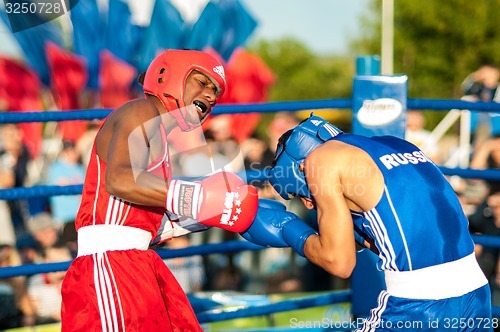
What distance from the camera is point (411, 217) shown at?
8.54ft

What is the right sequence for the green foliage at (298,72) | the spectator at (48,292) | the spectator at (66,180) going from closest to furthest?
1. the spectator at (48,292)
2. the spectator at (66,180)
3. the green foliage at (298,72)

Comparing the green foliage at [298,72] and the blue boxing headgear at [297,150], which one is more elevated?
the green foliage at [298,72]

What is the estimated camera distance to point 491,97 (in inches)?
257

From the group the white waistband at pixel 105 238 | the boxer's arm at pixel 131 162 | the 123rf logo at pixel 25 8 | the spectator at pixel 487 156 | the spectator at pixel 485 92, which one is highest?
the 123rf logo at pixel 25 8

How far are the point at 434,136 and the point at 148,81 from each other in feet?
19.9

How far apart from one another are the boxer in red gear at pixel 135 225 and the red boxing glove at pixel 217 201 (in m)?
0.02

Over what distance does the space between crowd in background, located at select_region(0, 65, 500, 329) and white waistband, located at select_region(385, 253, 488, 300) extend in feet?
7.75

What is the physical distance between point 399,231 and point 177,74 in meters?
1.01

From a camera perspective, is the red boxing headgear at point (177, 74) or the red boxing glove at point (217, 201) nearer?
the red boxing glove at point (217, 201)

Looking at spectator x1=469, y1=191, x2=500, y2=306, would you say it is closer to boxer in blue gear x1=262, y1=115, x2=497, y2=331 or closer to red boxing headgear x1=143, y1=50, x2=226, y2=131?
boxer in blue gear x1=262, y1=115, x2=497, y2=331

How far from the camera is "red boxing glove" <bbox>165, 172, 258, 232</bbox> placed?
8.58 feet

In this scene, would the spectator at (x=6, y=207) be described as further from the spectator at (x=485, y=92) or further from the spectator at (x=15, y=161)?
the spectator at (x=485, y=92)

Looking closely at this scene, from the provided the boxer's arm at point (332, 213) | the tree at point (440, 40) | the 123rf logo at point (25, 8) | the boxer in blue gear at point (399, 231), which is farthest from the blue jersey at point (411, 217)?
the tree at point (440, 40)

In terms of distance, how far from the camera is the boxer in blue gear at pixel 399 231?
2.57 meters
